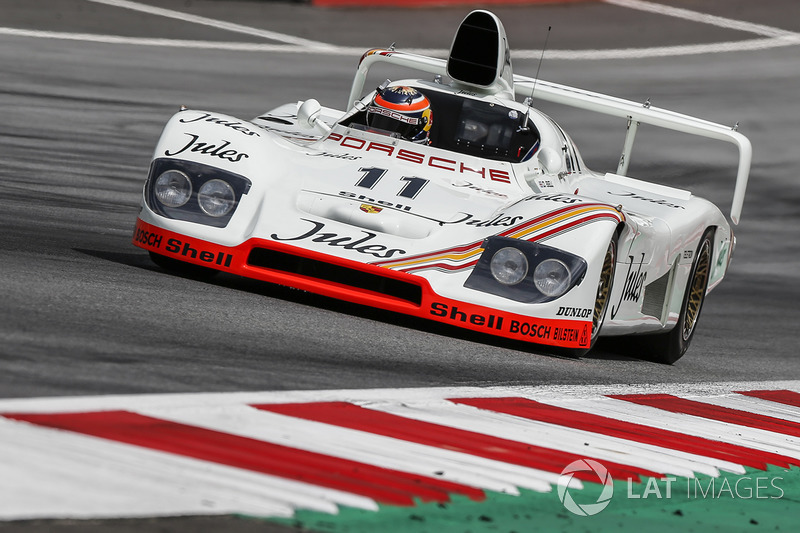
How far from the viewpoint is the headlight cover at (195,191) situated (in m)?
6.43

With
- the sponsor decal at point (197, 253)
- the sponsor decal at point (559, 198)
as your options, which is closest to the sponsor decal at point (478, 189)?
the sponsor decal at point (559, 198)

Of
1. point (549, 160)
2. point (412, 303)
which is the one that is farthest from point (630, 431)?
point (549, 160)

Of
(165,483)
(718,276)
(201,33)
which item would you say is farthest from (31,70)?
(165,483)

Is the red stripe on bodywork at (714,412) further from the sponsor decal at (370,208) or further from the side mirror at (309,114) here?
the side mirror at (309,114)

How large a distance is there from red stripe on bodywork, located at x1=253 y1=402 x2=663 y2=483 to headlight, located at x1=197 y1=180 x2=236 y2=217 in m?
2.30

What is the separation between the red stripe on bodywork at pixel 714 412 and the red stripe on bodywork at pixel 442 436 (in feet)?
4.81

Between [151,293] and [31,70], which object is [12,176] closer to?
[151,293]

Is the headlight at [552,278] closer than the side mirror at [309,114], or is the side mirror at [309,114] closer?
the headlight at [552,278]

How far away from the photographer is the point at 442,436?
4188 mm

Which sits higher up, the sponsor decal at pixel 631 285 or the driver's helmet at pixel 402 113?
the driver's helmet at pixel 402 113

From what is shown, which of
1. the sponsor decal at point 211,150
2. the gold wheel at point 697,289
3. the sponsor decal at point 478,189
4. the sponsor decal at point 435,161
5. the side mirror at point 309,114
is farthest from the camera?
the side mirror at point 309,114

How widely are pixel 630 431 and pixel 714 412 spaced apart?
3.55ft

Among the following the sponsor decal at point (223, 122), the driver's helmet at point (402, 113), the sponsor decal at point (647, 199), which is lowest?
the sponsor decal at point (647, 199)

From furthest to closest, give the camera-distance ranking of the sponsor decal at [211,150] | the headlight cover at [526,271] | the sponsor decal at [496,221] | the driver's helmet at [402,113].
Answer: the driver's helmet at [402,113] < the sponsor decal at [211,150] < the sponsor decal at [496,221] < the headlight cover at [526,271]
